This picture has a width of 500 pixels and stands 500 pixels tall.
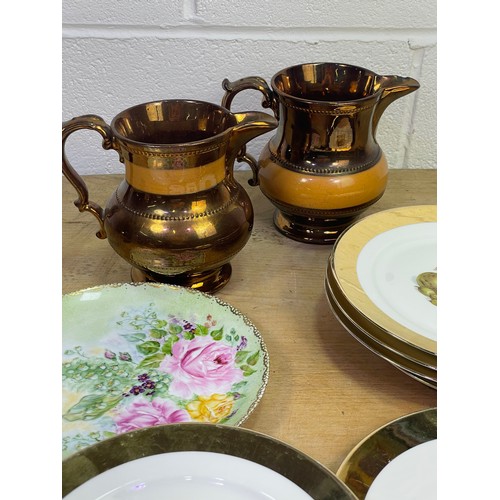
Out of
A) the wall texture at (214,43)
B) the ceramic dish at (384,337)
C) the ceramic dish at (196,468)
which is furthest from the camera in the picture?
the wall texture at (214,43)

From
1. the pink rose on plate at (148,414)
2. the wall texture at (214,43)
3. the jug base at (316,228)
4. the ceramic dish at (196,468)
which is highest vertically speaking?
the wall texture at (214,43)

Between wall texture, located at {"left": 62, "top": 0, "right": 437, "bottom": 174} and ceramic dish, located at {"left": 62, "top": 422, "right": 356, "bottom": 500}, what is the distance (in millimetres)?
538

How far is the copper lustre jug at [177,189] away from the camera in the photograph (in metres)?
0.49

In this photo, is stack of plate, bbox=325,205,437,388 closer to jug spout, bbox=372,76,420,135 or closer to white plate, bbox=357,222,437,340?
white plate, bbox=357,222,437,340

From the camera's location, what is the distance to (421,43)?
792 mm

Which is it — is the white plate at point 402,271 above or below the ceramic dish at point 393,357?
above

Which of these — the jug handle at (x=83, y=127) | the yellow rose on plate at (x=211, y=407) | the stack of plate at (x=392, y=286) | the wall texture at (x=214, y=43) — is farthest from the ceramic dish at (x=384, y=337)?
the wall texture at (x=214, y=43)

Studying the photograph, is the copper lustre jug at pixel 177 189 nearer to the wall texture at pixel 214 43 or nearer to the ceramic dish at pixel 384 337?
the ceramic dish at pixel 384 337

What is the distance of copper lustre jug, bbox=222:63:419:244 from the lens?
0.59m

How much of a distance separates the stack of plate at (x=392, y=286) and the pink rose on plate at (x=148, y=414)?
0.45ft

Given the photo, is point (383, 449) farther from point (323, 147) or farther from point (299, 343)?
point (323, 147)

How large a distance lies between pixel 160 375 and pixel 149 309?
72mm
